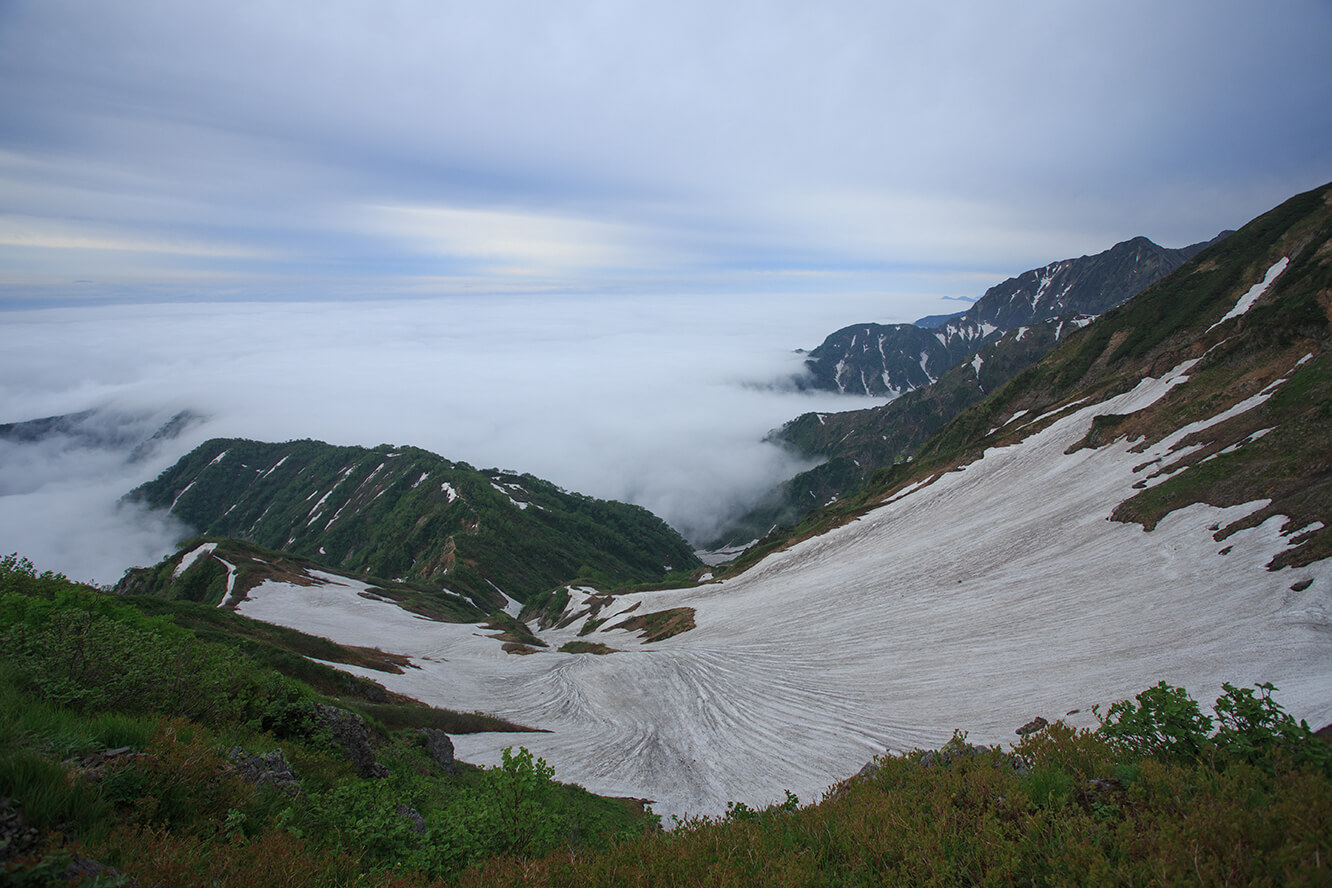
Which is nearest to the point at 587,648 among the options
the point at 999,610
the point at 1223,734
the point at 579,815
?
the point at 999,610

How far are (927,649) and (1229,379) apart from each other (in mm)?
44961

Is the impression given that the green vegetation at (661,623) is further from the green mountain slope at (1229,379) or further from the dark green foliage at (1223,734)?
the dark green foliage at (1223,734)

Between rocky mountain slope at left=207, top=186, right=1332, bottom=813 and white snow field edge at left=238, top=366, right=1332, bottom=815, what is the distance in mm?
204

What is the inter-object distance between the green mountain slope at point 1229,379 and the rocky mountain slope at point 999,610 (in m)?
0.28

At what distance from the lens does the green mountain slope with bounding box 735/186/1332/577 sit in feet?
123

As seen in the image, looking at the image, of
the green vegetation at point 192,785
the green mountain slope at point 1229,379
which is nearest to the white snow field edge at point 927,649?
the green mountain slope at point 1229,379

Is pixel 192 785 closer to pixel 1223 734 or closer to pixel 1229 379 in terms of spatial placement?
pixel 1223 734

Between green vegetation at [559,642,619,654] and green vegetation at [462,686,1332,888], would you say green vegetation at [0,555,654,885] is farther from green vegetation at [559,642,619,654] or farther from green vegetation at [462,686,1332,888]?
green vegetation at [559,642,619,654]

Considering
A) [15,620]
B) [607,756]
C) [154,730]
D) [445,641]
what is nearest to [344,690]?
[607,756]

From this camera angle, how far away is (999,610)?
41.7m

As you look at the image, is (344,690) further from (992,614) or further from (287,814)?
(992,614)

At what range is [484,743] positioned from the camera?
29141mm

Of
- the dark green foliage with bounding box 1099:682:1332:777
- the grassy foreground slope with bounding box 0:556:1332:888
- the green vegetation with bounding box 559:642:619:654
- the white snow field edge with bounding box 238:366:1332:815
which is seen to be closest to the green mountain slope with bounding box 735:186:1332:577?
the white snow field edge with bounding box 238:366:1332:815

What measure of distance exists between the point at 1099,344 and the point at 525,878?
437 ft
